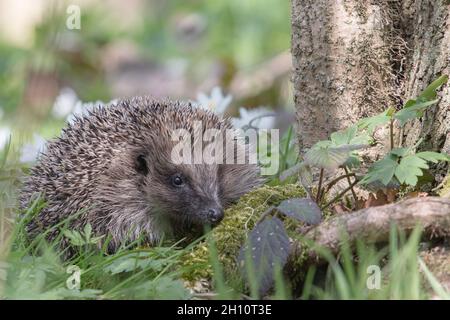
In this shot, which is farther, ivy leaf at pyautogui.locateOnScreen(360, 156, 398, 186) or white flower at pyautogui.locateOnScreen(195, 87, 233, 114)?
white flower at pyautogui.locateOnScreen(195, 87, 233, 114)

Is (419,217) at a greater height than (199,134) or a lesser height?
lesser

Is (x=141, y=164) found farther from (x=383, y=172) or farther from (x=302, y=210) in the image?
(x=383, y=172)

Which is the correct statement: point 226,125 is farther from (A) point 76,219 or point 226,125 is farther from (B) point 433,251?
(B) point 433,251

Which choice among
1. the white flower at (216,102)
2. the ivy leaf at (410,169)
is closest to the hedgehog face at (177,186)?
the ivy leaf at (410,169)

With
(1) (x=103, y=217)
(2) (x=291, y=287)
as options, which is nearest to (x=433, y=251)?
(2) (x=291, y=287)

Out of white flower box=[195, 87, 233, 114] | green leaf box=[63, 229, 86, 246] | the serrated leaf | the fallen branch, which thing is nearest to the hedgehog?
green leaf box=[63, 229, 86, 246]

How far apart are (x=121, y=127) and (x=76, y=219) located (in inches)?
26.6

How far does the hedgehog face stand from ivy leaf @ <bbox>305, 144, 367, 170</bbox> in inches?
38.8

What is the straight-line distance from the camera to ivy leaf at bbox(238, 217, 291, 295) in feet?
11.1

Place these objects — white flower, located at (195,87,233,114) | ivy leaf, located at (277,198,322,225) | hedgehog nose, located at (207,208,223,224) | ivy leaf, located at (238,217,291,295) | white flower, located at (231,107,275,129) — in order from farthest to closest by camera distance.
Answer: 1. white flower, located at (195,87,233,114)
2. white flower, located at (231,107,275,129)
3. hedgehog nose, located at (207,208,223,224)
4. ivy leaf, located at (277,198,322,225)
5. ivy leaf, located at (238,217,291,295)

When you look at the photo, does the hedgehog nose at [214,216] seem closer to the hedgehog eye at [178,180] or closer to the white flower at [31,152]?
the hedgehog eye at [178,180]

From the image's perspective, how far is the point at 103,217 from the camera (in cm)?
472

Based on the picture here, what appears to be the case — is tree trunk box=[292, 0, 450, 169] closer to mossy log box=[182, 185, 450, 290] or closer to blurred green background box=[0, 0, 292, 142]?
mossy log box=[182, 185, 450, 290]
